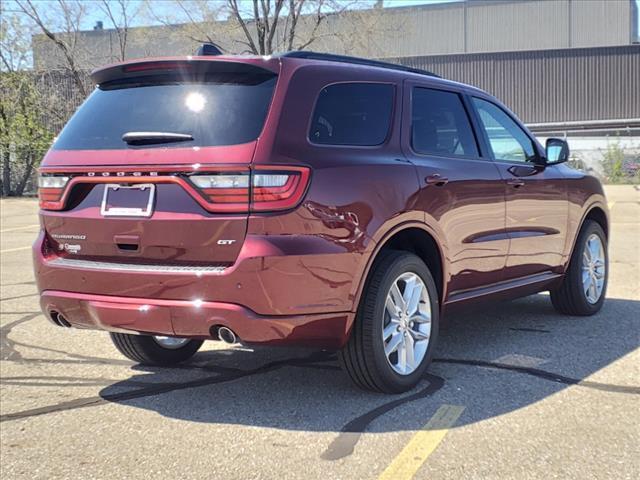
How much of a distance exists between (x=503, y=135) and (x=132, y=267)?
10.2 feet

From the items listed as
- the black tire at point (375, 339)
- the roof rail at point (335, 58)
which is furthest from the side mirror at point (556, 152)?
the black tire at point (375, 339)

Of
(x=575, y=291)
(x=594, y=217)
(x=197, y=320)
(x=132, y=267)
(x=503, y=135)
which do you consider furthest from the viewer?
(x=594, y=217)

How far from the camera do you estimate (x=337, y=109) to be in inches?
159

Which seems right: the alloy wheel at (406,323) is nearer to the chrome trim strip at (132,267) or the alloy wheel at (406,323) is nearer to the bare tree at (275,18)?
the chrome trim strip at (132,267)

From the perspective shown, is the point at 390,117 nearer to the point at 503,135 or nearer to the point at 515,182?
the point at 515,182

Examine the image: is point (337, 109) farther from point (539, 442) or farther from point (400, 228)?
point (539, 442)

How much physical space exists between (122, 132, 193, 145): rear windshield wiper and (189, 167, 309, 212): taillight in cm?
26

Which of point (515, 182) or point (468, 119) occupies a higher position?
point (468, 119)

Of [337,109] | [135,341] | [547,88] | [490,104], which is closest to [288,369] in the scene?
[135,341]

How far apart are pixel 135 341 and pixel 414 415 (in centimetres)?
199

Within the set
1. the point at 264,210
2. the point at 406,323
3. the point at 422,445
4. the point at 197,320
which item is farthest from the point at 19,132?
the point at 422,445

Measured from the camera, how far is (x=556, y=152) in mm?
5891

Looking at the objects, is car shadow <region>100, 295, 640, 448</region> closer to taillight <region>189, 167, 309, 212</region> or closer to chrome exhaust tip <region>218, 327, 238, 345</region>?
chrome exhaust tip <region>218, 327, 238, 345</region>

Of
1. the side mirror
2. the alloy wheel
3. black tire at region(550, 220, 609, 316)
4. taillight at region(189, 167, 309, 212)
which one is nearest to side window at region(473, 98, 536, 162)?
the side mirror
